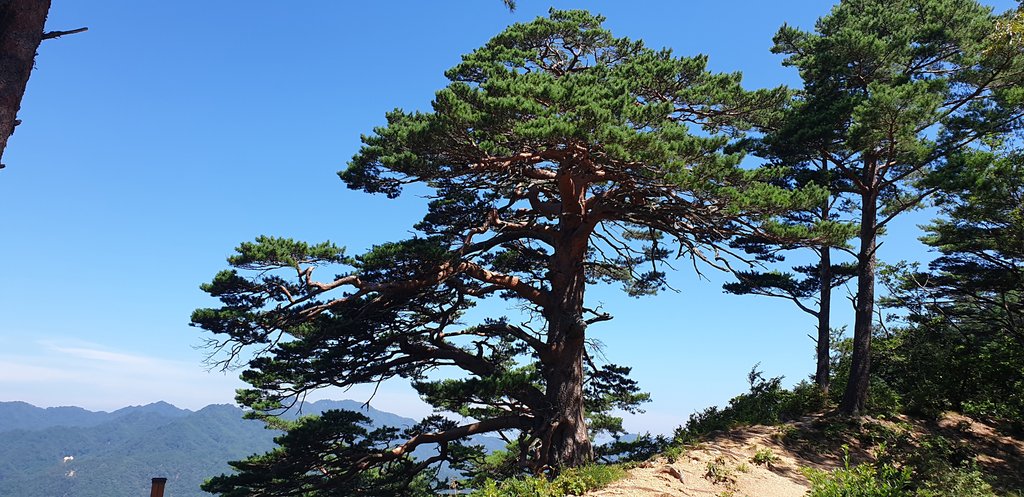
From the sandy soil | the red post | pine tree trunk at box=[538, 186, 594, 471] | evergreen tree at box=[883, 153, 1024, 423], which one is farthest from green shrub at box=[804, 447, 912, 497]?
the red post

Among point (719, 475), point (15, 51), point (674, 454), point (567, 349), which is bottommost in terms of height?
point (719, 475)

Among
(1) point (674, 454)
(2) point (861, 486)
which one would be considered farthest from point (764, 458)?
(2) point (861, 486)

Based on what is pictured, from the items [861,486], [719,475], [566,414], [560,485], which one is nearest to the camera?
[861,486]

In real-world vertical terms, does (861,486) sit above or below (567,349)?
below

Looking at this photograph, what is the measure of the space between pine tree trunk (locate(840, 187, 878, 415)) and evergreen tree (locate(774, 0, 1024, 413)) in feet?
0.07

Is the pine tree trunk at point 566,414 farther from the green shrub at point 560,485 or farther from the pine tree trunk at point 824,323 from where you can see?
the pine tree trunk at point 824,323

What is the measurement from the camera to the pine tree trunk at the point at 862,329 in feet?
43.7

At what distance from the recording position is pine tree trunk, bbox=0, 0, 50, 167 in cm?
541

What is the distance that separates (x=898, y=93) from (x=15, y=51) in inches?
530

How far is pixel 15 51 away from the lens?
5.51 metres

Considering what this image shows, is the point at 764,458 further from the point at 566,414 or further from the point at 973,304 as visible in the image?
the point at 973,304

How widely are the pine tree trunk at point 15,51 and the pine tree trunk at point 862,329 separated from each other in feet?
48.0

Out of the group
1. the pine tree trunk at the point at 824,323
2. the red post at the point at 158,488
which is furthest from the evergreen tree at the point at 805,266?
the red post at the point at 158,488

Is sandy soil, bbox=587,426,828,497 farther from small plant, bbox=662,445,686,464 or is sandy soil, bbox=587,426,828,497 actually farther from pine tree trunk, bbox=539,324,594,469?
pine tree trunk, bbox=539,324,594,469
